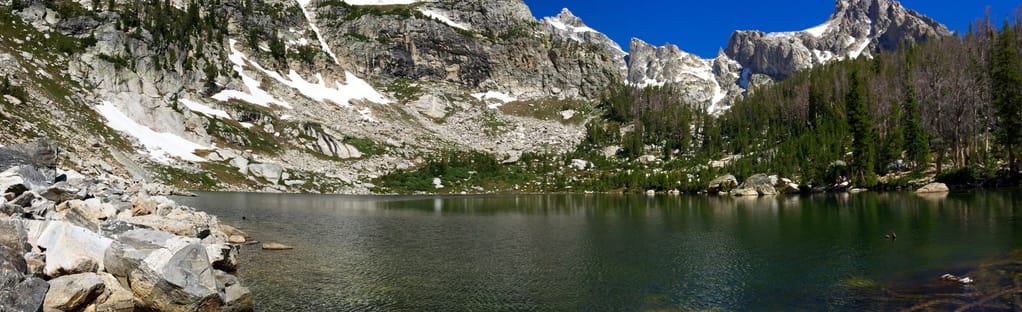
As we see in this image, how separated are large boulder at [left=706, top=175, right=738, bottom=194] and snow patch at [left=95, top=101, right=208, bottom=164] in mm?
107117

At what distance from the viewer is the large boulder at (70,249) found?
18.7m

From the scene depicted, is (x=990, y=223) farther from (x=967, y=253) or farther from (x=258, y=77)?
(x=258, y=77)

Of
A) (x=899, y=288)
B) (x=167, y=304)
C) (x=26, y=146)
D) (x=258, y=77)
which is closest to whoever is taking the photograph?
(x=167, y=304)

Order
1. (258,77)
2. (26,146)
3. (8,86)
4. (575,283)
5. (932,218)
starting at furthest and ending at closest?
(258,77), (8,86), (932,218), (26,146), (575,283)

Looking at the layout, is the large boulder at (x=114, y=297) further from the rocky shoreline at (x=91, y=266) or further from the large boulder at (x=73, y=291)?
the large boulder at (x=73, y=291)

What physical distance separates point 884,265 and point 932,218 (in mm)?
24184

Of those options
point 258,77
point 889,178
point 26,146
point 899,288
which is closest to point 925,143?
point 889,178

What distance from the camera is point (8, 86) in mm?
85938

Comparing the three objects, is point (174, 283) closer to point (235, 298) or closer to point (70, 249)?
point (235, 298)

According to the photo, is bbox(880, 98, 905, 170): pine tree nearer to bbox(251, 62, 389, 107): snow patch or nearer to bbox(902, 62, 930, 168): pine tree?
bbox(902, 62, 930, 168): pine tree

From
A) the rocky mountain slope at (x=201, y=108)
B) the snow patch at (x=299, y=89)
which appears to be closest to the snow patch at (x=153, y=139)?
the rocky mountain slope at (x=201, y=108)

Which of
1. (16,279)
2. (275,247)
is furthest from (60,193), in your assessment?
(16,279)

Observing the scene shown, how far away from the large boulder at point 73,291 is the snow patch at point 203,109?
129 m

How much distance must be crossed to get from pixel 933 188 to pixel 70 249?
9674 centimetres
